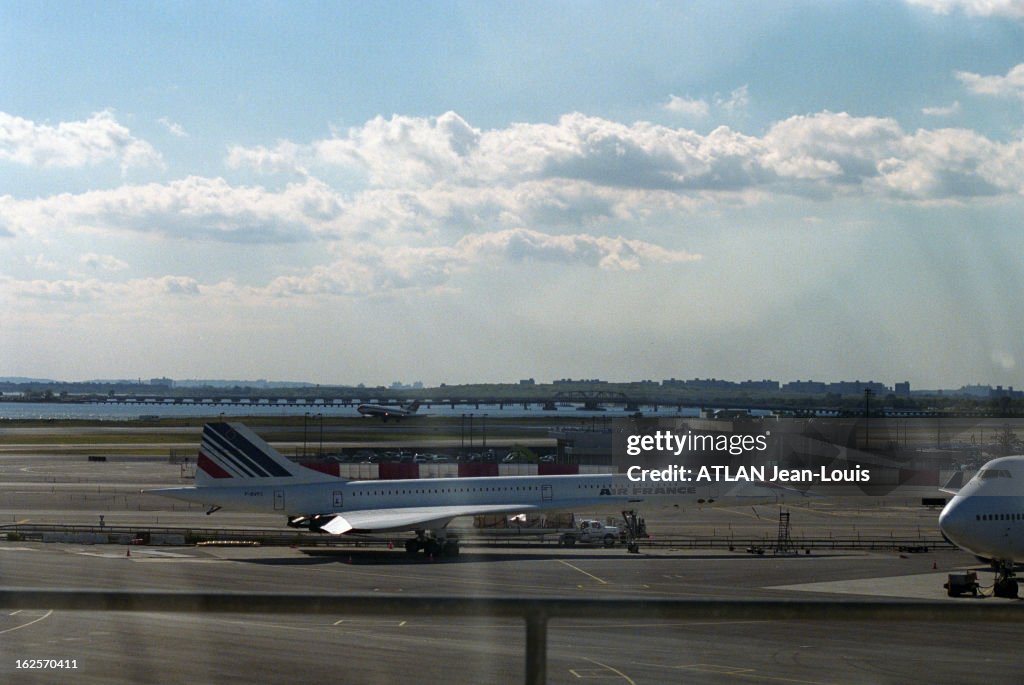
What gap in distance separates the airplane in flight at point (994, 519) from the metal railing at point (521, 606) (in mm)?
34630

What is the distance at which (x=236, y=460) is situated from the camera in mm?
52062

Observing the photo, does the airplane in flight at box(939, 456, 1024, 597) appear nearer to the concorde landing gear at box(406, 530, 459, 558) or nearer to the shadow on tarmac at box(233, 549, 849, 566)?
the shadow on tarmac at box(233, 549, 849, 566)

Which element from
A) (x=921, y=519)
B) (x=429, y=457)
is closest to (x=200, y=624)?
(x=921, y=519)

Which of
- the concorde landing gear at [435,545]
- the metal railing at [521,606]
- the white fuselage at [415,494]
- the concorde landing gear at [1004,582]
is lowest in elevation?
the concorde landing gear at [435,545]

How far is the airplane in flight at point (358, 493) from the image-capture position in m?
51.2

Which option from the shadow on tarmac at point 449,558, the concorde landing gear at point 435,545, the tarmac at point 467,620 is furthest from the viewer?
the concorde landing gear at point 435,545

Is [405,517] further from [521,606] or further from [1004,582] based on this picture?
[521,606]

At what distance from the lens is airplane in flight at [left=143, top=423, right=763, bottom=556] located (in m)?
51.2

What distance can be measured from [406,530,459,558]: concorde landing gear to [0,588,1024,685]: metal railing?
153ft

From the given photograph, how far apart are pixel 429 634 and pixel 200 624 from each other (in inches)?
117

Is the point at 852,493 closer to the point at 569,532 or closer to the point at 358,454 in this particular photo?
the point at 569,532

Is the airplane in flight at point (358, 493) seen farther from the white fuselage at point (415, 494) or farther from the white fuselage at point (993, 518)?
the white fuselage at point (993, 518)

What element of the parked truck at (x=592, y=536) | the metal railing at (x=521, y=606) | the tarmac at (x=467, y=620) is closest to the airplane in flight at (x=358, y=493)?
the tarmac at (x=467, y=620)

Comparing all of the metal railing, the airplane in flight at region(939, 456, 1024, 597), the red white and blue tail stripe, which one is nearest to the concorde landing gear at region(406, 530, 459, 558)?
the red white and blue tail stripe
